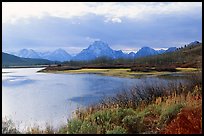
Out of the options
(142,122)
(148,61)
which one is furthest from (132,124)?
(148,61)

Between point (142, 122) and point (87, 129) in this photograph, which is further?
point (142, 122)

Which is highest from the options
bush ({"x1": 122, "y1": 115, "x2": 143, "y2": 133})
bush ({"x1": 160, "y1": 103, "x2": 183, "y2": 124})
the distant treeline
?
the distant treeline

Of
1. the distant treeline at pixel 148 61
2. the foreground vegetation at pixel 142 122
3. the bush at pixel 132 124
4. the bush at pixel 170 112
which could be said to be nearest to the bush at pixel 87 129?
the foreground vegetation at pixel 142 122

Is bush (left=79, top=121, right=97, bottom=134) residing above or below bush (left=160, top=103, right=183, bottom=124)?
below

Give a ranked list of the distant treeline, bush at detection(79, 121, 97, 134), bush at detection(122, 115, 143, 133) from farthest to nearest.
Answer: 1. the distant treeline
2. bush at detection(122, 115, 143, 133)
3. bush at detection(79, 121, 97, 134)

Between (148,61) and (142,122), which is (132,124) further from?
(148,61)

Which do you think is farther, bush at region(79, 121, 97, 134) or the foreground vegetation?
bush at region(79, 121, 97, 134)

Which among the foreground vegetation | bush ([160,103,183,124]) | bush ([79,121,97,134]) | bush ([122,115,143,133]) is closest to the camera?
the foreground vegetation

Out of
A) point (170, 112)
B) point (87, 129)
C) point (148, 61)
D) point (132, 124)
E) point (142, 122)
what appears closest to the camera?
point (87, 129)

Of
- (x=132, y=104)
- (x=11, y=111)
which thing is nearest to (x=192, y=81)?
(x=132, y=104)

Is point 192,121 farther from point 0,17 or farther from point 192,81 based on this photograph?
point 192,81

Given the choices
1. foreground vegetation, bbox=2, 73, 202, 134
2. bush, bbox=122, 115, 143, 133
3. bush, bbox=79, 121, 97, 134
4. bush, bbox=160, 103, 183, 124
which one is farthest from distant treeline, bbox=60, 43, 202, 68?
bush, bbox=79, 121, 97, 134

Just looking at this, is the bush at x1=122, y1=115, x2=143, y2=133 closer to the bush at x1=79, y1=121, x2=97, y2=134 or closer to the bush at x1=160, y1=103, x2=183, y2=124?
the bush at x1=160, y1=103, x2=183, y2=124

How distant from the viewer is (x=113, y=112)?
9.44 m
